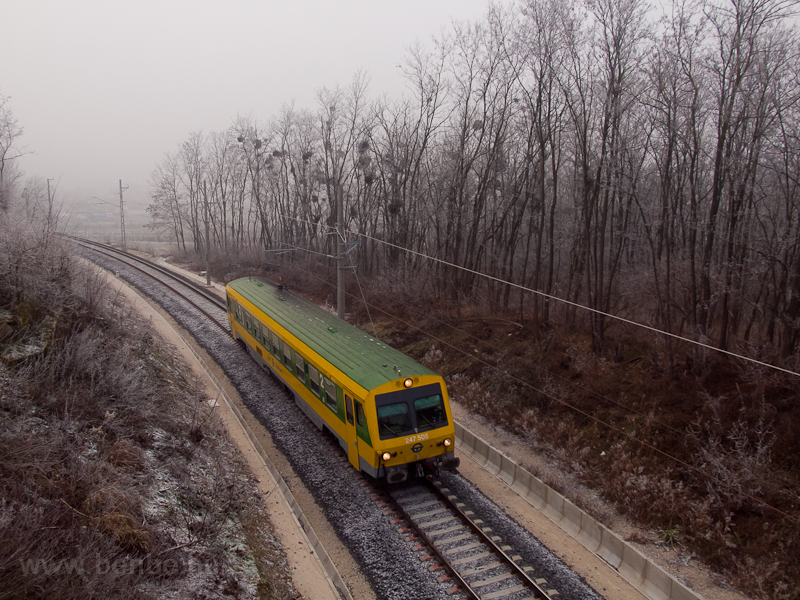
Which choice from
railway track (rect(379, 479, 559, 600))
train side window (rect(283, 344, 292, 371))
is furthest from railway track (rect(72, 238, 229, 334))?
railway track (rect(379, 479, 559, 600))

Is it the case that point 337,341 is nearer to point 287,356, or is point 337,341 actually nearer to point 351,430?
point 287,356

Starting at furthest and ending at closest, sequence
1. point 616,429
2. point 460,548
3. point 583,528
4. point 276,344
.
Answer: point 276,344, point 616,429, point 583,528, point 460,548

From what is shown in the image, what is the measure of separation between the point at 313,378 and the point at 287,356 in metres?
1.97

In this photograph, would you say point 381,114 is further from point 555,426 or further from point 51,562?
point 51,562

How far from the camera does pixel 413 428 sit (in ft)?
33.0

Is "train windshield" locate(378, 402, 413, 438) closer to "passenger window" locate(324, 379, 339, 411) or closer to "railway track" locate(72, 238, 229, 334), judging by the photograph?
"passenger window" locate(324, 379, 339, 411)

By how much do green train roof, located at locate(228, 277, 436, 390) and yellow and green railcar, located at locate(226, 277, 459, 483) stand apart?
2 centimetres

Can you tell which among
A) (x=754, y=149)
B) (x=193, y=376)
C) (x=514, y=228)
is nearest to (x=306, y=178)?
(x=514, y=228)

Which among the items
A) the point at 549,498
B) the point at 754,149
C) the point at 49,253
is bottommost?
the point at 549,498

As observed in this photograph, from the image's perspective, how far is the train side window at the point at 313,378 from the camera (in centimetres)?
1201

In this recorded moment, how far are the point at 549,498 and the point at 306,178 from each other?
29150mm

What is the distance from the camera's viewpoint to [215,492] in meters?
8.91

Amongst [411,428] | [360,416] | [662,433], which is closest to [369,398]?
[360,416]

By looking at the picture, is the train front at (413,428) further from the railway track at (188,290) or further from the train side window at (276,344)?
the railway track at (188,290)
